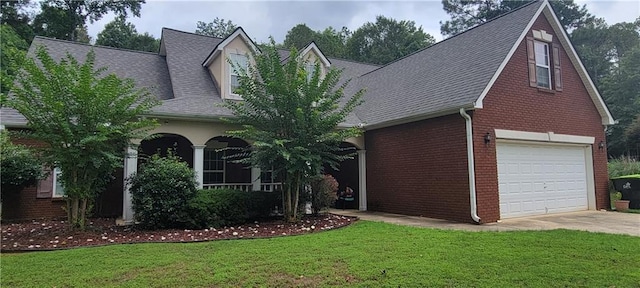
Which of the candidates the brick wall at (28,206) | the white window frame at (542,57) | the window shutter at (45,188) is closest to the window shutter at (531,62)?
the white window frame at (542,57)

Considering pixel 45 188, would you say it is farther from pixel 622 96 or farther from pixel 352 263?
pixel 622 96

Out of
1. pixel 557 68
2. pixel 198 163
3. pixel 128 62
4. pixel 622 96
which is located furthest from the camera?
pixel 622 96

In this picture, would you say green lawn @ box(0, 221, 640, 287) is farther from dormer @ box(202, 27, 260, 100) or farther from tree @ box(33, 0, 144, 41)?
tree @ box(33, 0, 144, 41)

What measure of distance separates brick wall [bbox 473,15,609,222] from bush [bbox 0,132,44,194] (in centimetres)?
1170

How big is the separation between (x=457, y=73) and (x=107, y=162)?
984cm

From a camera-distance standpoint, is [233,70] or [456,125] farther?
[233,70]

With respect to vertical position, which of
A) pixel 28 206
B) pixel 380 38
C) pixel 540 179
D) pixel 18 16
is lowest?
pixel 28 206

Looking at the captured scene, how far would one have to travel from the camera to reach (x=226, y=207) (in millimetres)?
9789

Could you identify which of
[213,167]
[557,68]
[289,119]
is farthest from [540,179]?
[213,167]

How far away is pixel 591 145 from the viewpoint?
43.5ft

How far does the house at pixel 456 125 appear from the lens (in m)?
10.6

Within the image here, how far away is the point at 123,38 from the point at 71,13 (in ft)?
12.9

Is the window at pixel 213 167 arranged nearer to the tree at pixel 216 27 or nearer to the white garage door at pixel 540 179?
the white garage door at pixel 540 179

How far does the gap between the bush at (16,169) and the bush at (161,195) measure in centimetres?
338
